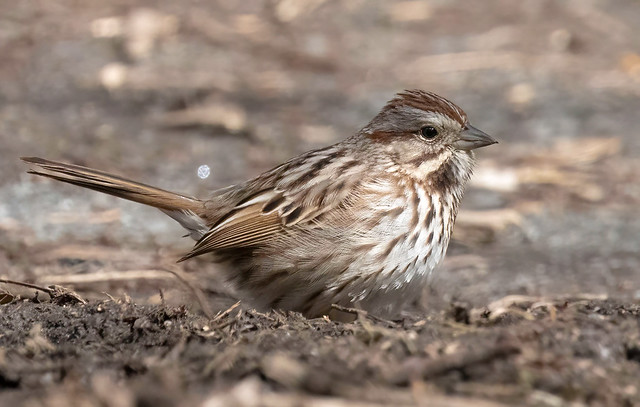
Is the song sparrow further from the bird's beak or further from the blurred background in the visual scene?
the blurred background

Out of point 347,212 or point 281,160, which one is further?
point 281,160

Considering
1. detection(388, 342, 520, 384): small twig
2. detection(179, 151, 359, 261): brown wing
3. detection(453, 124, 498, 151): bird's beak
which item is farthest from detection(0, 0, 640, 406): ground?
detection(453, 124, 498, 151): bird's beak

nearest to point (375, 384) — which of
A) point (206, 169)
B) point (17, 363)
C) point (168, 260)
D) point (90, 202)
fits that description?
point (17, 363)

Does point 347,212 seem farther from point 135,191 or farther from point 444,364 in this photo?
point 444,364

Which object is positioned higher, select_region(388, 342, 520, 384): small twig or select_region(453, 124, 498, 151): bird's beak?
select_region(453, 124, 498, 151): bird's beak

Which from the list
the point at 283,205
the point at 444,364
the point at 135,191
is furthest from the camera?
the point at 135,191

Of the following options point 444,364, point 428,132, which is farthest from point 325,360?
point 428,132
